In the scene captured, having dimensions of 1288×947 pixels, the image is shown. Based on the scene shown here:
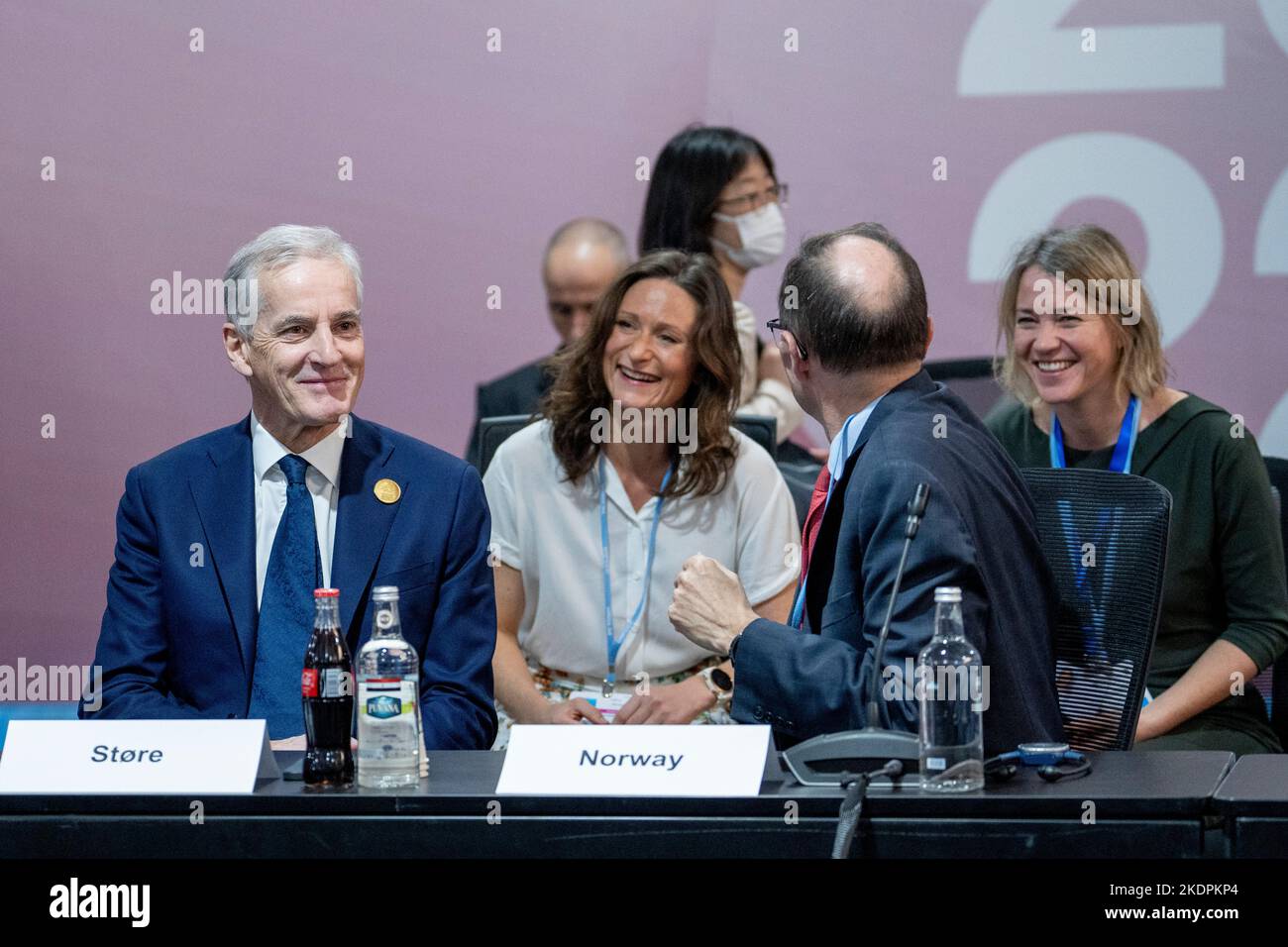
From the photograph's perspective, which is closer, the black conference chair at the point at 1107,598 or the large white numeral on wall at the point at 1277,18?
the black conference chair at the point at 1107,598

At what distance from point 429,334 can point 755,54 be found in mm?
1221

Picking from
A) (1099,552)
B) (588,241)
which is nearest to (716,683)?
(1099,552)

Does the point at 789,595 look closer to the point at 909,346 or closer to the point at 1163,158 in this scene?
the point at 909,346

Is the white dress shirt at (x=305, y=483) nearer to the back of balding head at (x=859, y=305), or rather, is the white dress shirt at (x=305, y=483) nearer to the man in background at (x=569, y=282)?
the back of balding head at (x=859, y=305)

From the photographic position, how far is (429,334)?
4363 mm

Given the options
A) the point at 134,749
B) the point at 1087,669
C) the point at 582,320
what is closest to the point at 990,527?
the point at 1087,669

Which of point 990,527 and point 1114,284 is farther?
point 1114,284

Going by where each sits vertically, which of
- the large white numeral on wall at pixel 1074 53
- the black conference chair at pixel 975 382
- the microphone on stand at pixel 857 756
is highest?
the large white numeral on wall at pixel 1074 53

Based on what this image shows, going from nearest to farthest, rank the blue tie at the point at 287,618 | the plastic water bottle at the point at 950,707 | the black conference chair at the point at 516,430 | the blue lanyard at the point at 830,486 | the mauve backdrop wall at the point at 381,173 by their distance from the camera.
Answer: the plastic water bottle at the point at 950,707 < the blue lanyard at the point at 830,486 < the blue tie at the point at 287,618 < the black conference chair at the point at 516,430 < the mauve backdrop wall at the point at 381,173

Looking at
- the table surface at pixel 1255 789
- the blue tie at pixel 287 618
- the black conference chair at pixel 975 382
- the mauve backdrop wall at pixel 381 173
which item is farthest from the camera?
the mauve backdrop wall at pixel 381 173

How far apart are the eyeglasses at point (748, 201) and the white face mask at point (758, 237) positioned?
0.01 meters

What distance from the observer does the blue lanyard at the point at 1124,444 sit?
3.19m

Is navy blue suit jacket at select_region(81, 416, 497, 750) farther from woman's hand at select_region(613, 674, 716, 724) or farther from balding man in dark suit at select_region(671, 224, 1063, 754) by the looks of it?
woman's hand at select_region(613, 674, 716, 724)

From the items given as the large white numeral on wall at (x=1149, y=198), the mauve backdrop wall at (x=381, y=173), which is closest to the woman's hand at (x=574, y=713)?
the mauve backdrop wall at (x=381, y=173)
